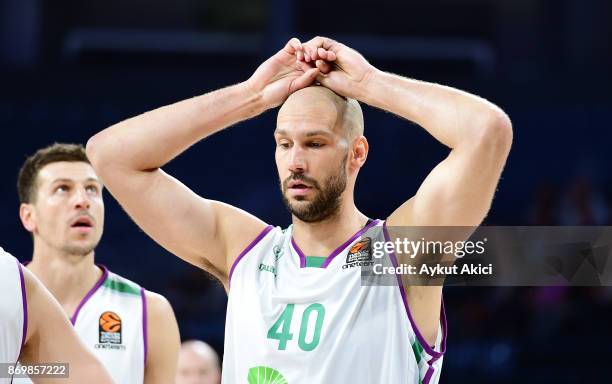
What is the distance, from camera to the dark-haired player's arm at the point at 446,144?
3268 mm

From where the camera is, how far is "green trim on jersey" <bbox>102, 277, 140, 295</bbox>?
16.3 feet

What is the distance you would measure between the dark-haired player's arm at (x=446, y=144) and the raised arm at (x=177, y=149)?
270mm

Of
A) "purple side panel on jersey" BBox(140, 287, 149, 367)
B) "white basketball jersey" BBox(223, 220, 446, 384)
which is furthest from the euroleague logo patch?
"white basketball jersey" BBox(223, 220, 446, 384)

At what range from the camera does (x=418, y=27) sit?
1201 cm

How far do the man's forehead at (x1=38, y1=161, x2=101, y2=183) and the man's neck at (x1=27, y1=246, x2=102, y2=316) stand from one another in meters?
0.40

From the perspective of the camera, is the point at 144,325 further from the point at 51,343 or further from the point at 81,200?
the point at 51,343

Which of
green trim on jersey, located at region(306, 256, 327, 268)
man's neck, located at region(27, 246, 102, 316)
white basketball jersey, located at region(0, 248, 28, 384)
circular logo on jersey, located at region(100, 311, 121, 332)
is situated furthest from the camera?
man's neck, located at region(27, 246, 102, 316)

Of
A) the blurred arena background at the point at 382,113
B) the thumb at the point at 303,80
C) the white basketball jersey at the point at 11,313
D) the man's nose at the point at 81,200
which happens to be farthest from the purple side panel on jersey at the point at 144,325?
the blurred arena background at the point at 382,113

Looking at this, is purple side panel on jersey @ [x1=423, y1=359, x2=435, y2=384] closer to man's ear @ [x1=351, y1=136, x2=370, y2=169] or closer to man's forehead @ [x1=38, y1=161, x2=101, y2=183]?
man's ear @ [x1=351, y1=136, x2=370, y2=169]

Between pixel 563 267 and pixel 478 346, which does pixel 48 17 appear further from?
pixel 563 267

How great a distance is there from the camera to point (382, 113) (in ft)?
30.8

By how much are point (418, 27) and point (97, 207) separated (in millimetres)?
7749

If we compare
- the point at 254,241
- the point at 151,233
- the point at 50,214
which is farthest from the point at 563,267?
the point at 50,214

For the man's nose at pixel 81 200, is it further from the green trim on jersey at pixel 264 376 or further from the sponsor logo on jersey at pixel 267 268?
the green trim on jersey at pixel 264 376
